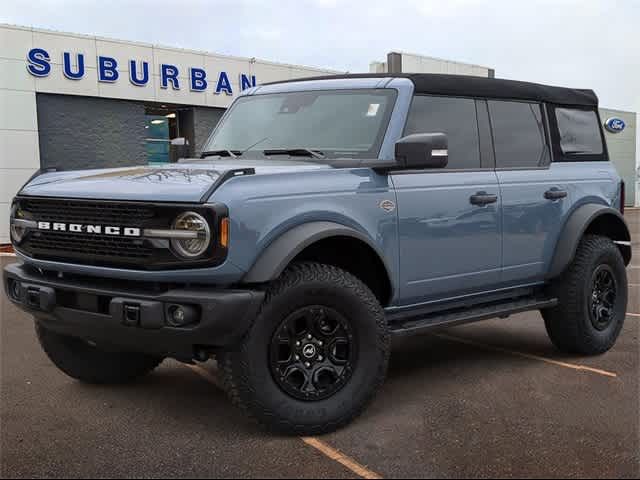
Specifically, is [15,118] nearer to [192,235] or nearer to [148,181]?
[148,181]

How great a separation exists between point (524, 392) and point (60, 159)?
49.8ft

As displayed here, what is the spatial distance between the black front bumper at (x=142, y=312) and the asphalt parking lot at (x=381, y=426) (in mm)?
534

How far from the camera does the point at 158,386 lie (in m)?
4.92

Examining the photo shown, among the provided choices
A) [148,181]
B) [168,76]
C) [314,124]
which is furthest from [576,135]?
[168,76]

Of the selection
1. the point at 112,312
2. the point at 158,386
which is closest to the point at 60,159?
the point at 158,386

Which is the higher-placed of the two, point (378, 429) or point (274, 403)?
point (274, 403)

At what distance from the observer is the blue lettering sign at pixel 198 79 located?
64.1 ft

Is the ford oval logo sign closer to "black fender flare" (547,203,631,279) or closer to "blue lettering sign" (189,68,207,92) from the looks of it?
"blue lettering sign" (189,68,207,92)

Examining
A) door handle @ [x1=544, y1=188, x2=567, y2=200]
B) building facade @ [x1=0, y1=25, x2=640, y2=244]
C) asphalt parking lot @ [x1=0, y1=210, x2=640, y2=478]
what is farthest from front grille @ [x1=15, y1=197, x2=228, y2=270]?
building facade @ [x1=0, y1=25, x2=640, y2=244]

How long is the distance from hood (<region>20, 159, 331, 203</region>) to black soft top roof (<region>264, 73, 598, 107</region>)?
1045 mm

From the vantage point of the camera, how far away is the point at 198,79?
19.7 meters

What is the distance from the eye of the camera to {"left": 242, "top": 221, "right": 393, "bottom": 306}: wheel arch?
11.8 ft

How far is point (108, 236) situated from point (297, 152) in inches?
54.8

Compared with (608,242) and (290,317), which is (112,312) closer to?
(290,317)
